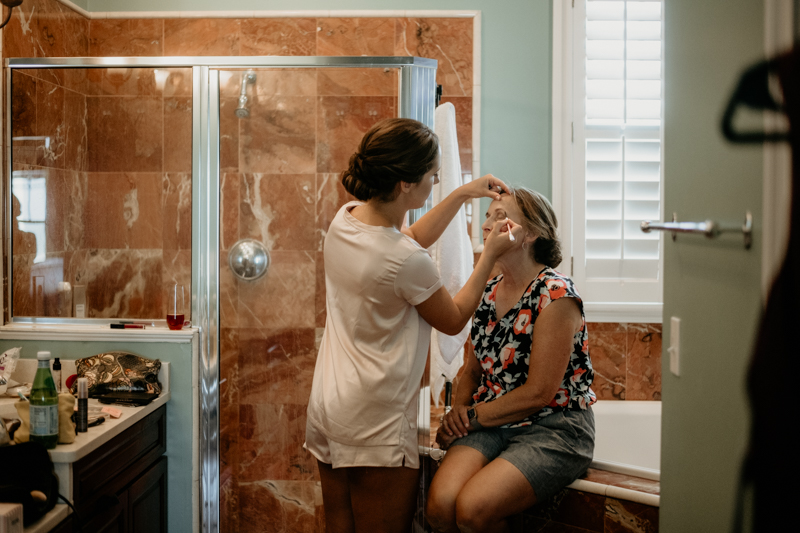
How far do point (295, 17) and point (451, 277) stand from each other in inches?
57.6

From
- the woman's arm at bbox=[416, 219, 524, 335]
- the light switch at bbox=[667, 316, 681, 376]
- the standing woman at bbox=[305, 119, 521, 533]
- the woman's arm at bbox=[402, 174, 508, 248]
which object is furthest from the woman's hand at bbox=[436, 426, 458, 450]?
the light switch at bbox=[667, 316, 681, 376]

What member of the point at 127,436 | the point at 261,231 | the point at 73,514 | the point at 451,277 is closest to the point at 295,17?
the point at 261,231

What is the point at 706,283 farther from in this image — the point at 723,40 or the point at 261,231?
the point at 261,231

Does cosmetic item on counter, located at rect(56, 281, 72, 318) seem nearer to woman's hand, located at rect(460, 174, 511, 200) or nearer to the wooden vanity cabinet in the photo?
the wooden vanity cabinet

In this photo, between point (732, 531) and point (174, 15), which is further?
point (174, 15)

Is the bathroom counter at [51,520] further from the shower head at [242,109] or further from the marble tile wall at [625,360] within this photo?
the marble tile wall at [625,360]

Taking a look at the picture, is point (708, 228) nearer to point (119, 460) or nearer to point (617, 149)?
point (119, 460)

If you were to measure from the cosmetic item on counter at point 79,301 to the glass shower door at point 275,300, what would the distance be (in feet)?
1.58

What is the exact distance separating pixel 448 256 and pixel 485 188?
350 millimetres

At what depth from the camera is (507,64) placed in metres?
2.60

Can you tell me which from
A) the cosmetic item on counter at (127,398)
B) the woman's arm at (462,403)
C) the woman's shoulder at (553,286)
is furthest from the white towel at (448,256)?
the cosmetic item on counter at (127,398)

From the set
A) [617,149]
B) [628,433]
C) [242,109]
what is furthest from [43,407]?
[617,149]

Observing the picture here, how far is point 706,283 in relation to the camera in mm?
876

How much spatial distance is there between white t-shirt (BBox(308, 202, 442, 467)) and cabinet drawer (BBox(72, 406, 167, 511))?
0.64 metres
